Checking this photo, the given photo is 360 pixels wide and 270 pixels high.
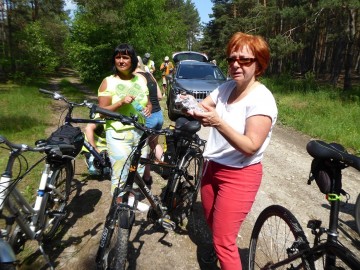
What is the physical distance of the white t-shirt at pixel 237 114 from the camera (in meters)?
1.89

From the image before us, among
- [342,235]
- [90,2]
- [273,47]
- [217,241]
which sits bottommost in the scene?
[342,235]

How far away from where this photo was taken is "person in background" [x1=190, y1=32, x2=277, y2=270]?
6.01 feet

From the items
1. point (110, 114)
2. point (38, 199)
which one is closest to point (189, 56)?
point (38, 199)

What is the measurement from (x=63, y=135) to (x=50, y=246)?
1.31m

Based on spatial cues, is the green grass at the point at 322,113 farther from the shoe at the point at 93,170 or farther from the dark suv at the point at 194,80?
the shoe at the point at 93,170

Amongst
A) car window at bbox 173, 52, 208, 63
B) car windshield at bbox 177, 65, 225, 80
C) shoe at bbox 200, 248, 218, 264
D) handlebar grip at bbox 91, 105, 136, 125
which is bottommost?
shoe at bbox 200, 248, 218, 264

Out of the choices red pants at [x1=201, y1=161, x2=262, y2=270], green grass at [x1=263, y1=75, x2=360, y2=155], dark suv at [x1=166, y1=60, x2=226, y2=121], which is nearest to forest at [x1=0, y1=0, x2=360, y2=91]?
green grass at [x1=263, y1=75, x2=360, y2=155]

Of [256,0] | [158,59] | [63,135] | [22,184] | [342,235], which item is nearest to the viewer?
[63,135]

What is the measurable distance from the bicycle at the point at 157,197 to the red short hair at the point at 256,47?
0.94 m

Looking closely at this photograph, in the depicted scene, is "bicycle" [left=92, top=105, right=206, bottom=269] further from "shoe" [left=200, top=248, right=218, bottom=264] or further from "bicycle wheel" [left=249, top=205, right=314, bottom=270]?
"bicycle wheel" [left=249, top=205, right=314, bottom=270]

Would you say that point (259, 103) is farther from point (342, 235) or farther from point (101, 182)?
point (101, 182)

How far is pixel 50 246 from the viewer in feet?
10.6

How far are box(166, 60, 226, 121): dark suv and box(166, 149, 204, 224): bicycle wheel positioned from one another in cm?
493

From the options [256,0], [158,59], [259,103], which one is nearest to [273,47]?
[158,59]
